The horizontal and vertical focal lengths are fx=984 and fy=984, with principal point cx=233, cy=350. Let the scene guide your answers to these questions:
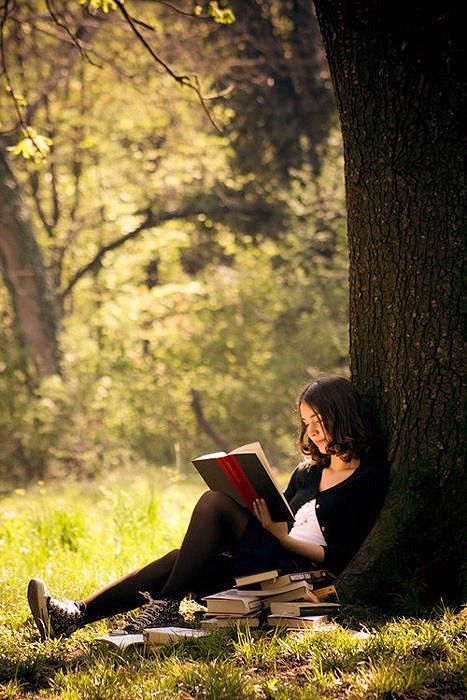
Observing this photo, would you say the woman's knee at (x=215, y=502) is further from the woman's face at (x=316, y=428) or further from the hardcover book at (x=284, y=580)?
the woman's face at (x=316, y=428)

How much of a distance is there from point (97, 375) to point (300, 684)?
1137cm

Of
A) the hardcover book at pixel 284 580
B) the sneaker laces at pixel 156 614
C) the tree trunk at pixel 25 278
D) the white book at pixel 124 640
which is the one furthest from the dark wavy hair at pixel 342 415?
the tree trunk at pixel 25 278

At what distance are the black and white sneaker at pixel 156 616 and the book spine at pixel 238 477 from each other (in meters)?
0.58

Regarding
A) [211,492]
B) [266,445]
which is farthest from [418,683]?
[266,445]

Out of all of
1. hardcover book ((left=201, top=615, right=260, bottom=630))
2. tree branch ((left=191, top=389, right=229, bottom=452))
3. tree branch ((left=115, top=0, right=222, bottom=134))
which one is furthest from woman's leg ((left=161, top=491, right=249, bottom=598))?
tree branch ((left=191, top=389, right=229, bottom=452))

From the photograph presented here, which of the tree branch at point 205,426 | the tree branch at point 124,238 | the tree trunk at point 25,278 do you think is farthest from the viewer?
the tree branch at point 124,238

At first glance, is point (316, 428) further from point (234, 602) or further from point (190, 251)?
point (190, 251)

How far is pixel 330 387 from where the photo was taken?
15.1ft

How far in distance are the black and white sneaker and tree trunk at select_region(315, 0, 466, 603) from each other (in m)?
0.76

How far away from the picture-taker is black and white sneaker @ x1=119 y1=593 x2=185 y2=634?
420 cm

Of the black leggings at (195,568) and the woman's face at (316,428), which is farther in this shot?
the woman's face at (316,428)

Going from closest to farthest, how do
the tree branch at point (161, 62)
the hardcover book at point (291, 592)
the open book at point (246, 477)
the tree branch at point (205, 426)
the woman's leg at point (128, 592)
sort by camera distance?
the open book at point (246, 477) → the hardcover book at point (291, 592) → the woman's leg at point (128, 592) → the tree branch at point (161, 62) → the tree branch at point (205, 426)

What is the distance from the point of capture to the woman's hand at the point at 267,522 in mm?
4203

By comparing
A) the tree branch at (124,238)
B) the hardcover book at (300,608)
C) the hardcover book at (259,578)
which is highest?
the tree branch at (124,238)
